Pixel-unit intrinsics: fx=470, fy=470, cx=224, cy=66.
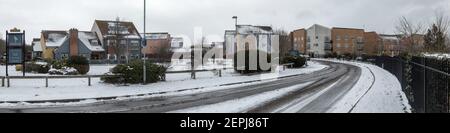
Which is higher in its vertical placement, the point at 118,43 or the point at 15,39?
the point at 118,43

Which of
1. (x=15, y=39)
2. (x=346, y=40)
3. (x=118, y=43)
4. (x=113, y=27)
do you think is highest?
(x=113, y=27)

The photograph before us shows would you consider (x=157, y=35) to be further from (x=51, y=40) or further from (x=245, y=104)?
(x=245, y=104)

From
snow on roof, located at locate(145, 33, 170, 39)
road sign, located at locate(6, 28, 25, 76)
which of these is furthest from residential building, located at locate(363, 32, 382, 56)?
road sign, located at locate(6, 28, 25, 76)

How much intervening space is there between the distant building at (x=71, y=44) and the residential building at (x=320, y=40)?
6078 centimetres

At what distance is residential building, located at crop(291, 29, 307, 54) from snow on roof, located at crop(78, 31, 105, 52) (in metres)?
59.9

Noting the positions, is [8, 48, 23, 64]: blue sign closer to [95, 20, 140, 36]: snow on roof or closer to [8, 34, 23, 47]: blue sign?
[8, 34, 23, 47]: blue sign

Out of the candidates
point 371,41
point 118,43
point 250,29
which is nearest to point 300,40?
point 371,41

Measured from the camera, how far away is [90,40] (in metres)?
82.4

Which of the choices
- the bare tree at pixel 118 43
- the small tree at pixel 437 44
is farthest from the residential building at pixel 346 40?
the small tree at pixel 437 44

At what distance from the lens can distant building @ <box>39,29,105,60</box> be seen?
7600cm

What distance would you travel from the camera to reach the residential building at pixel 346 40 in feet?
413

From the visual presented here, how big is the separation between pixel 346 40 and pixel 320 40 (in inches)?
320

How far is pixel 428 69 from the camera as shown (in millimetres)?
10297
